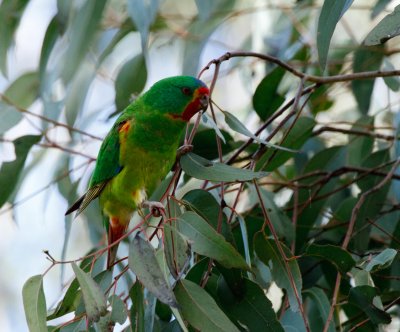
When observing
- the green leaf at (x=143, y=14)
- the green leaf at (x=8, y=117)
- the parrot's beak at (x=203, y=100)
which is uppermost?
the green leaf at (x=143, y=14)

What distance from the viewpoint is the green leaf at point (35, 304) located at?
1.46 m

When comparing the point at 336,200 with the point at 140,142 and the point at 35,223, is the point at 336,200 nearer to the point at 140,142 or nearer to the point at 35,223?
the point at 140,142

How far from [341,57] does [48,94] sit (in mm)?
1217

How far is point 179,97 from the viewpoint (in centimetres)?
200

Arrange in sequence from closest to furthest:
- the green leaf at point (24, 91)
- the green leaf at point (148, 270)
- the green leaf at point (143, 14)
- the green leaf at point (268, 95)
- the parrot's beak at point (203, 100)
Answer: the green leaf at point (148, 270), the parrot's beak at point (203, 100), the green leaf at point (268, 95), the green leaf at point (143, 14), the green leaf at point (24, 91)

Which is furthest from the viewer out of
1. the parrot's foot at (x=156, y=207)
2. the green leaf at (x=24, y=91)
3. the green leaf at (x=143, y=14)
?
the green leaf at (x=24, y=91)

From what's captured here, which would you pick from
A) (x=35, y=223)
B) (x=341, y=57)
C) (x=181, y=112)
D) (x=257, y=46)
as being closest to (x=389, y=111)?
(x=341, y=57)

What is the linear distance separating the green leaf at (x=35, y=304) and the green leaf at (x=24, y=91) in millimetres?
1429

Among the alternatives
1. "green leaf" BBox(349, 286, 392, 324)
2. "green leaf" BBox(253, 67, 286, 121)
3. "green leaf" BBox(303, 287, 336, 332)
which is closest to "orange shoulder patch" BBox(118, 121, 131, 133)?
"green leaf" BBox(253, 67, 286, 121)

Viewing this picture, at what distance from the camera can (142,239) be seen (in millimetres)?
1380

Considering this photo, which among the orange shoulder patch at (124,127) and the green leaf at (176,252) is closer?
the green leaf at (176,252)

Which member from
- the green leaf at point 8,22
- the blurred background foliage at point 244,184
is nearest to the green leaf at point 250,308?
the blurred background foliage at point 244,184

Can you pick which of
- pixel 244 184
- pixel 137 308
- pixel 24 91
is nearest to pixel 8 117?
pixel 24 91

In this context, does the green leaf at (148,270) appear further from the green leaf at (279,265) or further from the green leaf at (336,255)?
the green leaf at (336,255)
